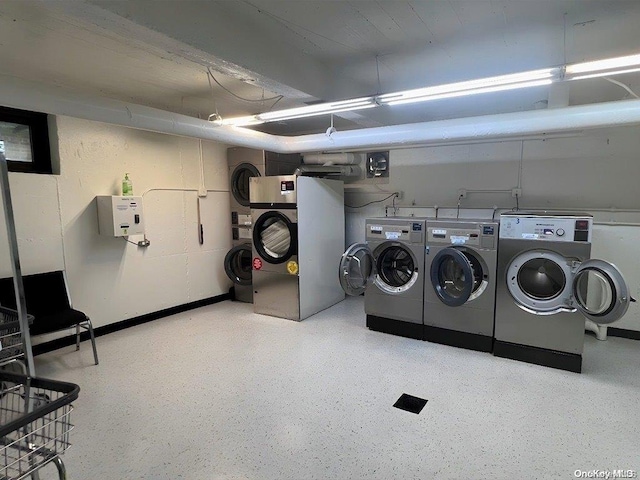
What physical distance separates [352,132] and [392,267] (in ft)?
5.18

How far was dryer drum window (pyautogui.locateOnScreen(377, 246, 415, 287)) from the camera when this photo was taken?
399cm

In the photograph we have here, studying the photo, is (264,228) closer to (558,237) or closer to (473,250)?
(473,250)

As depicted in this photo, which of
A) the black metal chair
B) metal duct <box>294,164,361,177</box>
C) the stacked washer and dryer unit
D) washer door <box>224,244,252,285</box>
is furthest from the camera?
washer door <box>224,244,252,285</box>

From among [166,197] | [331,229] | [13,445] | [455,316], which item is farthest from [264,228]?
[13,445]

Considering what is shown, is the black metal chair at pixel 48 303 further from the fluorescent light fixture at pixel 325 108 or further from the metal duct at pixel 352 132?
the fluorescent light fixture at pixel 325 108

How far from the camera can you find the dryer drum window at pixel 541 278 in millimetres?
3178

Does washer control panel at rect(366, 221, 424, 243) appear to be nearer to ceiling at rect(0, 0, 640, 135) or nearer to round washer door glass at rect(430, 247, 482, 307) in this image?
round washer door glass at rect(430, 247, 482, 307)

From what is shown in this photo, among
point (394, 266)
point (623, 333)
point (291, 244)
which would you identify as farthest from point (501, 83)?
point (623, 333)

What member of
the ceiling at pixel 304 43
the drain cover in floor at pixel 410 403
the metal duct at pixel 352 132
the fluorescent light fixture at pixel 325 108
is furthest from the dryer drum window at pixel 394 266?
the fluorescent light fixture at pixel 325 108

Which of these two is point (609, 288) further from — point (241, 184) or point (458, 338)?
point (241, 184)

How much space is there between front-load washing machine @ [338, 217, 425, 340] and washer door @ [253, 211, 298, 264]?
30.2 inches

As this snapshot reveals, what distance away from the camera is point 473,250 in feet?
11.3

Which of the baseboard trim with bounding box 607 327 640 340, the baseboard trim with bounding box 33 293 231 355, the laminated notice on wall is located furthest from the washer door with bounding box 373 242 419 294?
the baseboard trim with bounding box 33 293 231 355

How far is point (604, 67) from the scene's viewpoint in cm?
201
